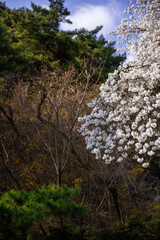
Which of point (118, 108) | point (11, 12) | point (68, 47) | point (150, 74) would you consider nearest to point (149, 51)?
point (150, 74)

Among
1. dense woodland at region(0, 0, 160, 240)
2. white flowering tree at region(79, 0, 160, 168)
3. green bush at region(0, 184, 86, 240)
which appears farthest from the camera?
white flowering tree at region(79, 0, 160, 168)

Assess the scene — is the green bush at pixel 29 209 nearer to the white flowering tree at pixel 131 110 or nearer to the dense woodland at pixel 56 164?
the dense woodland at pixel 56 164

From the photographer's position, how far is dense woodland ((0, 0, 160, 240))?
230 cm

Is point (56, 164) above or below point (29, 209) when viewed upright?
above

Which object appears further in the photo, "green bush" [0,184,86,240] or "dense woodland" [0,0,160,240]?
"dense woodland" [0,0,160,240]

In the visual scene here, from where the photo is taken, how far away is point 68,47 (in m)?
15.6

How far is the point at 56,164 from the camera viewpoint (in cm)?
385

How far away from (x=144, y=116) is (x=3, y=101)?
544cm

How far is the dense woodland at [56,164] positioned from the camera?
2297 mm

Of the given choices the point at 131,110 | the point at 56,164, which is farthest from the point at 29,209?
the point at 131,110

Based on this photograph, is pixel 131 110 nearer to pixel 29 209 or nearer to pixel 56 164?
pixel 56 164

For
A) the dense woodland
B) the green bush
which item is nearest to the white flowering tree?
the dense woodland

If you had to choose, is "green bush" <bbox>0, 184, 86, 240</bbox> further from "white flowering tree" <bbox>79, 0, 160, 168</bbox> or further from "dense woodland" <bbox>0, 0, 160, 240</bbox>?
"white flowering tree" <bbox>79, 0, 160, 168</bbox>

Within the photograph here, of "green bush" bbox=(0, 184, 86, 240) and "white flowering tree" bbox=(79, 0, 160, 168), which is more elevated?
"white flowering tree" bbox=(79, 0, 160, 168)
